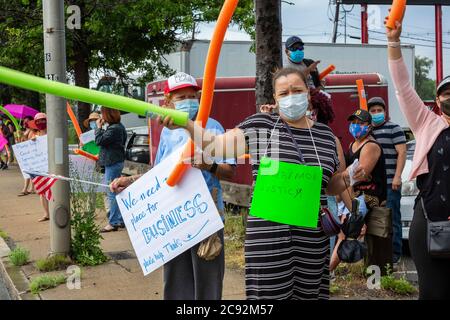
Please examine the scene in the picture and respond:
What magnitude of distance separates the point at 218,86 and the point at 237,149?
752 centimetres

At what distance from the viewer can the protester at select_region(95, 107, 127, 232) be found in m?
8.00

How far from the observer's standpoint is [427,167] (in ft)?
10.8

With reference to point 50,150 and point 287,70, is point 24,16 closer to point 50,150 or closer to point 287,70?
point 50,150

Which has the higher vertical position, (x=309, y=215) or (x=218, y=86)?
(x=218, y=86)

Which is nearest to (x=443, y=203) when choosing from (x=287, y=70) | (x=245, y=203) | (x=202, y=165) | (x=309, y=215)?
(x=309, y=215)

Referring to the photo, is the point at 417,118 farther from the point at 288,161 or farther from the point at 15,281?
the point at 15,281

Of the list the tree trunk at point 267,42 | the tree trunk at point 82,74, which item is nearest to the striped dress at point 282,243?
the tree trunk at point 267,42

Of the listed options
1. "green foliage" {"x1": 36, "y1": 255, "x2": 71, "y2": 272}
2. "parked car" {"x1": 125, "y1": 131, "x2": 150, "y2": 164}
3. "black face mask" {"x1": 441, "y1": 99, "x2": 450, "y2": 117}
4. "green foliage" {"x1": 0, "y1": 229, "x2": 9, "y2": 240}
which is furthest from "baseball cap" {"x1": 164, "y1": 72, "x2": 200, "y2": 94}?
"parked car" {"x1": 125, "y1": 131, "x2": 150, "y2": 164}

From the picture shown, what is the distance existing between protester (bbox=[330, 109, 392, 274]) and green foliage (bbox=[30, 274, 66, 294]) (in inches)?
105

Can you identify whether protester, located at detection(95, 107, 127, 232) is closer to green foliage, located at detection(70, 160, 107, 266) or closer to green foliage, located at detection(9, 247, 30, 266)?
A: green foliage, located at detection(70, 160, 107, 266)

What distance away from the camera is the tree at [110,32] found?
14.7m

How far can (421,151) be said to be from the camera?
332cm

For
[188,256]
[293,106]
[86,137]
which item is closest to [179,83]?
[293,106]

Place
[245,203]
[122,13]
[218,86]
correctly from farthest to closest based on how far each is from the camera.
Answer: [122,13] → [218,86] → [245,203]
